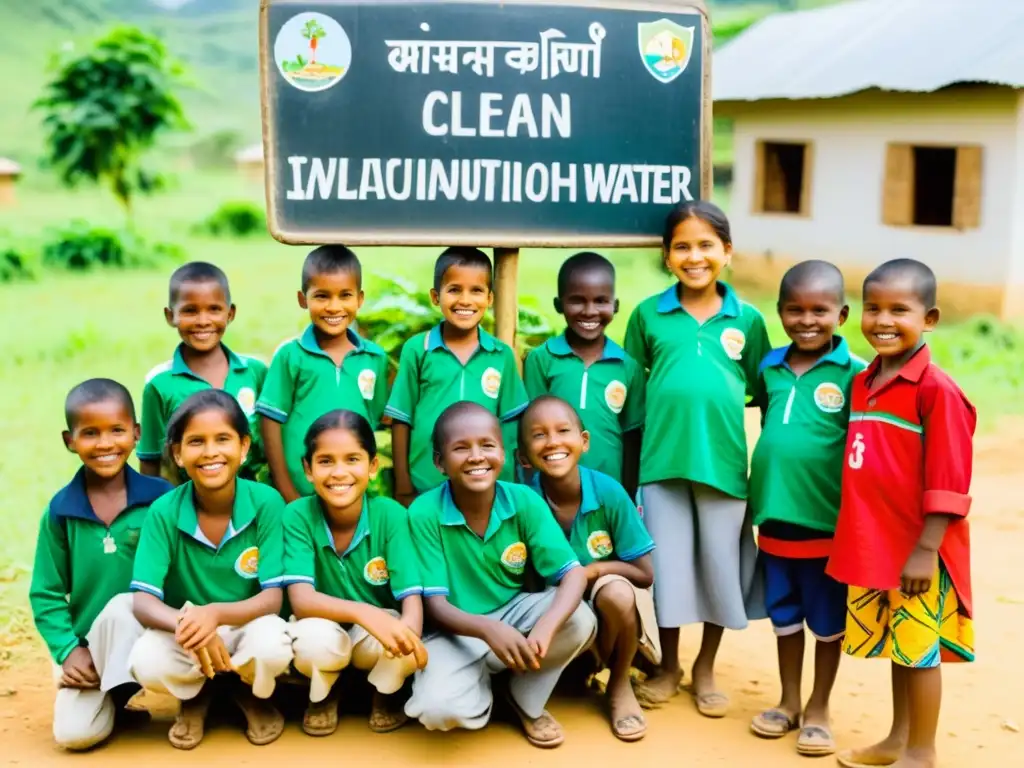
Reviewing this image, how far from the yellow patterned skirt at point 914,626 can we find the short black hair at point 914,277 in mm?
695

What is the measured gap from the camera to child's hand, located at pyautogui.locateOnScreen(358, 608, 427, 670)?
305 centimetres

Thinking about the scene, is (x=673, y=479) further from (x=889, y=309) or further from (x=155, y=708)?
(x=155, y=708)

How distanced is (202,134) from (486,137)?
121 ft

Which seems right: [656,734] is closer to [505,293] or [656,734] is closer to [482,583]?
[482,583]

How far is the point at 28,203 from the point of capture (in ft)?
78.2

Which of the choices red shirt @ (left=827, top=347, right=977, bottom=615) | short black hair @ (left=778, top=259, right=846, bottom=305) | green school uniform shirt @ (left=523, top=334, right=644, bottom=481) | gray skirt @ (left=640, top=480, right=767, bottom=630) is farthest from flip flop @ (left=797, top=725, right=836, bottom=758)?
short black hair @ (left=778, top=259, right=846, bottom=305)

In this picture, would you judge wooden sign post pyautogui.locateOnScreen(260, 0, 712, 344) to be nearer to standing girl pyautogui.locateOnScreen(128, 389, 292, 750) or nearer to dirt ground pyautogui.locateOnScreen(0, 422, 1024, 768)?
standing girl pyautogui.locateOnScreen(128, 389, 292, 750)

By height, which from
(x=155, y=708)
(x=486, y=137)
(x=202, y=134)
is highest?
(x=202, y=134)

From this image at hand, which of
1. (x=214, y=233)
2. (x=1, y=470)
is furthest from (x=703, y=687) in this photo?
(x=214, y=233)

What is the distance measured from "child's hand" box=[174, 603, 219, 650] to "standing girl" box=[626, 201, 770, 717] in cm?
130

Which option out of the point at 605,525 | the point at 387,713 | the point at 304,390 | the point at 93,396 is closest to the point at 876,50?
the point at 605,525

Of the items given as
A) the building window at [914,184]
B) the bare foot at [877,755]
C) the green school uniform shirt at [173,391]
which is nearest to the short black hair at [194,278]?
the green school uniform shirt at [173,391]

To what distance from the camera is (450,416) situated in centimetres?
323

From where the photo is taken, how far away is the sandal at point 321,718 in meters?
Result: 3.27
